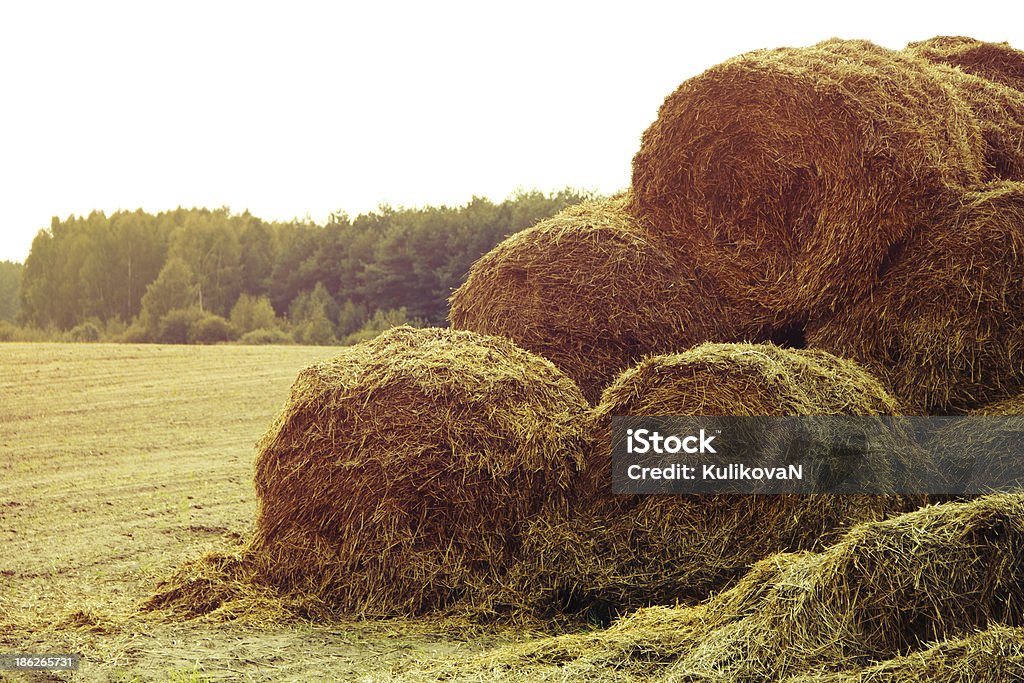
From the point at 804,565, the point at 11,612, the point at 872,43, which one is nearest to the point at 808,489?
the point at 804,565

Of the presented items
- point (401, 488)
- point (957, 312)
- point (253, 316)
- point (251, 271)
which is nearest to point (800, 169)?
point (957, 312)

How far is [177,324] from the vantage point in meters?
25.7

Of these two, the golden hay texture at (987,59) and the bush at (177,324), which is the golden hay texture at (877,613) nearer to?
the golden hay texture at (987,59)

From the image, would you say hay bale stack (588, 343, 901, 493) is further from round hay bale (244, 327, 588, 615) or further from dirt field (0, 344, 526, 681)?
dirt field (0, 344, 526, 681)

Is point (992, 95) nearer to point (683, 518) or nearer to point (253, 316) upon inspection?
point (683, 518)

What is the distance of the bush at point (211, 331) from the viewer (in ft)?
80.6

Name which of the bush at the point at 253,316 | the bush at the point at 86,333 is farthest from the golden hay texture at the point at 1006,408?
the bush at the point at 86,333

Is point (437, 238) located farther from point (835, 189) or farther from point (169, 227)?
point (835, 189)

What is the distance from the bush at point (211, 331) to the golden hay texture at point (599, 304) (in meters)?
19.3

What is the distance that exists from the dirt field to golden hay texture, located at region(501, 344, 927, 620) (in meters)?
0.47

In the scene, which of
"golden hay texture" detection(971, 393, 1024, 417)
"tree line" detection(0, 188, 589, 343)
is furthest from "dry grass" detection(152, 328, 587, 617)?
"tree line" detection(0, 188, 589, 343)

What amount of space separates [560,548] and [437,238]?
18865mm

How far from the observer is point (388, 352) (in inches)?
210

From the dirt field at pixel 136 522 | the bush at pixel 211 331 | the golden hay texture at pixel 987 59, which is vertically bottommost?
the dirt field at pixel 136 522
